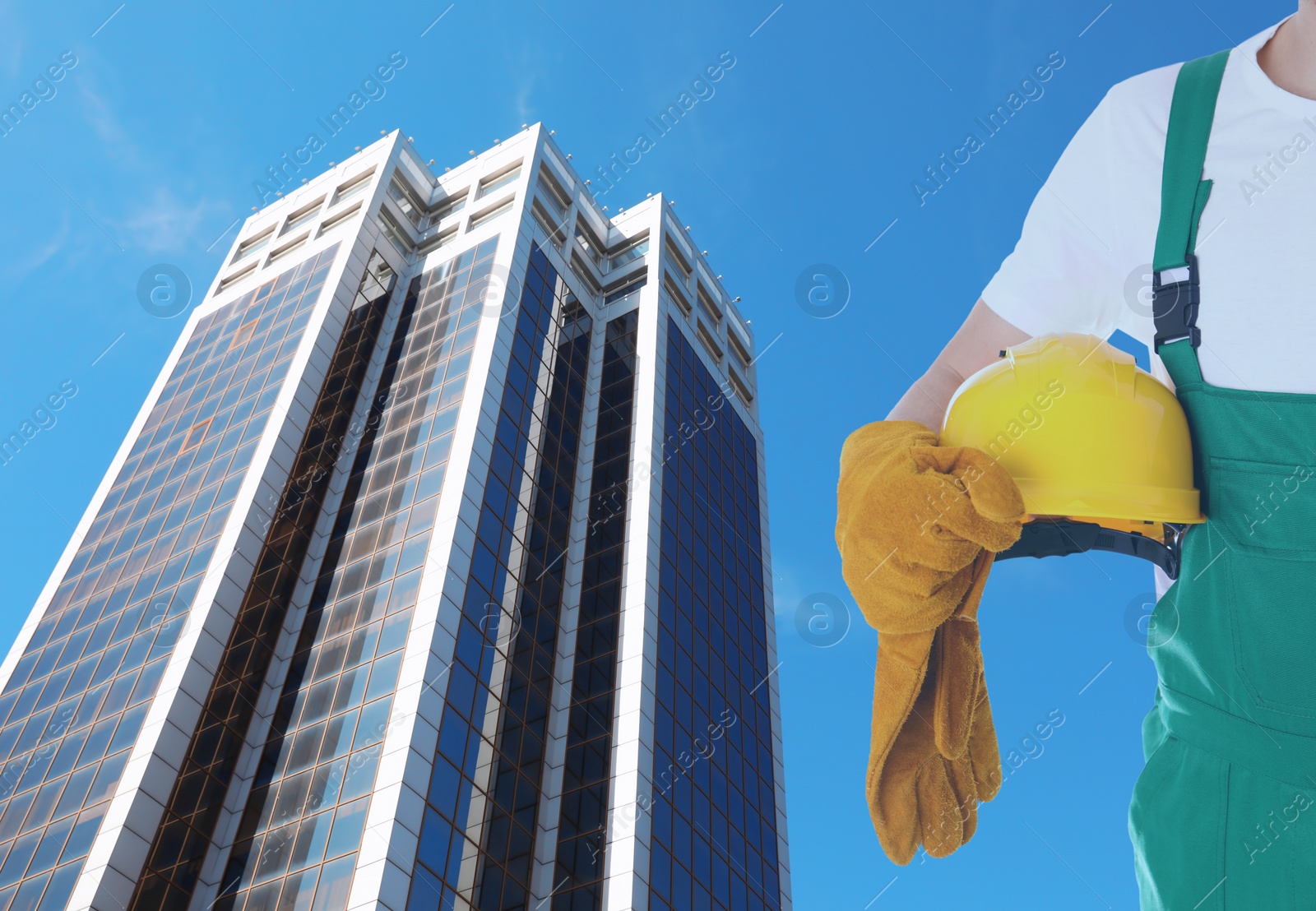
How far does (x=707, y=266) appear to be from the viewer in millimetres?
70688

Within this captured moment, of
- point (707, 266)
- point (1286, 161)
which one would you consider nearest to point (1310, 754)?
point (1286, 161)

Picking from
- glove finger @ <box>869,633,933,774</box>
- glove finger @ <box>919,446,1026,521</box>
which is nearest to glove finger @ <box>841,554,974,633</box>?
glove finger @ <box>869,633,933,774</box>

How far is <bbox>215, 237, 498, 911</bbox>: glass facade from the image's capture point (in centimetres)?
3066

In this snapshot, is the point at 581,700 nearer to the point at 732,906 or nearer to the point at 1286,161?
the point at 732,906

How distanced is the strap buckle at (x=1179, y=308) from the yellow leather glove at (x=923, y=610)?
41.2 inches

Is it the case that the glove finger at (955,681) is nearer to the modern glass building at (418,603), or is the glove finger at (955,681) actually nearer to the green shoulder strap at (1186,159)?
the green shoulder strap at (1186,159)

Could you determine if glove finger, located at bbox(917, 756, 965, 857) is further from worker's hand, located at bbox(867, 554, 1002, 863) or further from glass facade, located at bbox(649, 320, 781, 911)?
glass facade, located at bbox(649, 320, 781, 911)

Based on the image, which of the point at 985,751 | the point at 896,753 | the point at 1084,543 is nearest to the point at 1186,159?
the point at 1084,543

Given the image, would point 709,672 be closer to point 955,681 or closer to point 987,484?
point 955,681

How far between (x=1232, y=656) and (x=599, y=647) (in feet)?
130

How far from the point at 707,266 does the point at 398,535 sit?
3679cm

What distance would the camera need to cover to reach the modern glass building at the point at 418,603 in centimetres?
3297

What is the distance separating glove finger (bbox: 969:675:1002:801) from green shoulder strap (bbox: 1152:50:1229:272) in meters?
2.51

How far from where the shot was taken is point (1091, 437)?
5.02 meters
